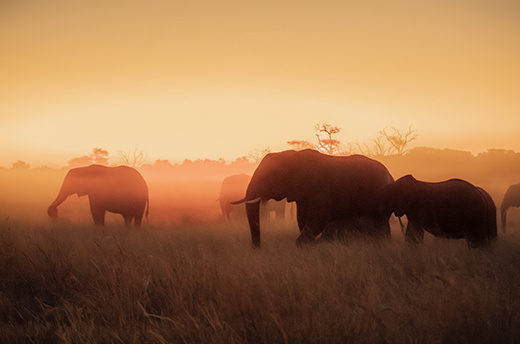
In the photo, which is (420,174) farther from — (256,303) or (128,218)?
(256,303)

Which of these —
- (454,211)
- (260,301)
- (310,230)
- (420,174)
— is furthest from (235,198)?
(420,174)

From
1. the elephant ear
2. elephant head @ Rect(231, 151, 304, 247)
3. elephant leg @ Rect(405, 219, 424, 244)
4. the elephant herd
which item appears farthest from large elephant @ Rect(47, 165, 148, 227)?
elephant leg @ Rect(405, 219, 424, 244)

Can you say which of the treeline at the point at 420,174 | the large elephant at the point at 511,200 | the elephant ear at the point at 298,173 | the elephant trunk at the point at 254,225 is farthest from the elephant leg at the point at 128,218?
the treeline at the point at 420,174

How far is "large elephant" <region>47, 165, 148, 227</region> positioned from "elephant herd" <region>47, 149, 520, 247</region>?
4.96 m

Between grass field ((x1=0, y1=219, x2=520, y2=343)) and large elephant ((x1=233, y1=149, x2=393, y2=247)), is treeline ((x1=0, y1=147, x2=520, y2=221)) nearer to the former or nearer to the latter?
large elephant ((x1=233, y1=149, x2=393, y2=247))

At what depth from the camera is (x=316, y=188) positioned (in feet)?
21.2

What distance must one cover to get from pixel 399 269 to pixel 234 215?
35.6 ft

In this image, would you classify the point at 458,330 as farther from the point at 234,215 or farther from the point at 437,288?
the point at 234,215

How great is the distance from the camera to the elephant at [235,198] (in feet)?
47.7

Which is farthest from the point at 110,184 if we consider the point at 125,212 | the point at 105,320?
the point at 105,320

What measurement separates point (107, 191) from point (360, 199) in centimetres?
699

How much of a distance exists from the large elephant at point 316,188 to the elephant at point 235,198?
7.29m

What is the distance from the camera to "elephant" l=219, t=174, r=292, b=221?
14.6 metres

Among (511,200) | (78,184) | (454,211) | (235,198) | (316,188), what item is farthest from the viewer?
(235,198)
